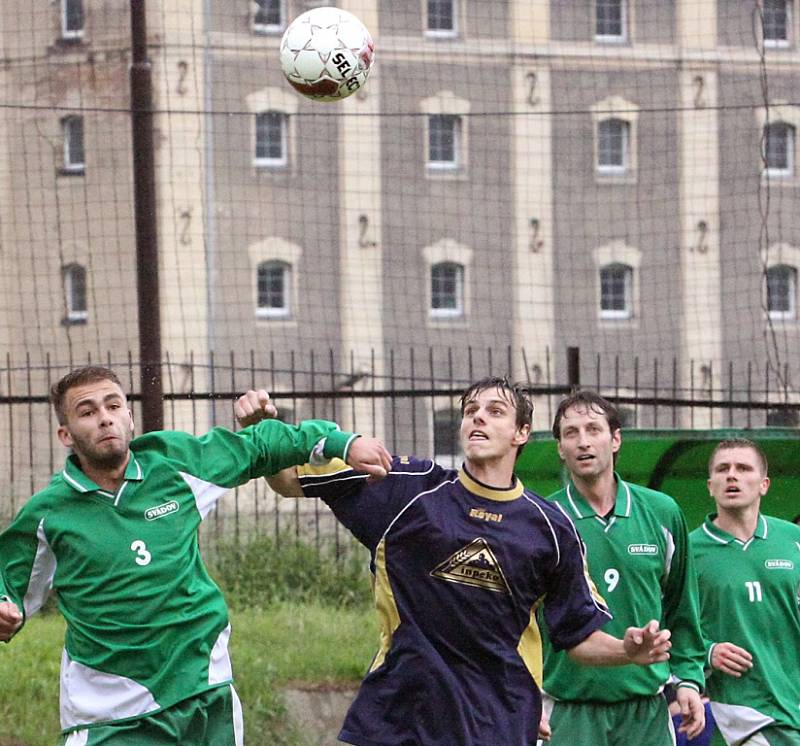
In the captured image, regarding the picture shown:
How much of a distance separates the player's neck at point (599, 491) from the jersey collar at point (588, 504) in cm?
2

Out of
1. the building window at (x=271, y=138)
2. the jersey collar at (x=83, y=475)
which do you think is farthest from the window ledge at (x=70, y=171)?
the jersey collar at (x=83, y=475)

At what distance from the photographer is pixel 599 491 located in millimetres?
6172

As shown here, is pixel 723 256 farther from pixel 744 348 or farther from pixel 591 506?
pixel 591 506

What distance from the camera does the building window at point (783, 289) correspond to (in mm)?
33906

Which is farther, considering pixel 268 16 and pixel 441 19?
pixel 441 19

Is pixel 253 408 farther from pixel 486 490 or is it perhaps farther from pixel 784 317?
pixel 784 317

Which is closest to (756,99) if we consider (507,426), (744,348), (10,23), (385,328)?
(744,348)

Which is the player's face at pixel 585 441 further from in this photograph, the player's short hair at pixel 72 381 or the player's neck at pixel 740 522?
the player's short hair at pixel 72 381

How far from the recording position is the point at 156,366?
8.71 m

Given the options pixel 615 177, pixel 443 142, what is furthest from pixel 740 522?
A: pixel 615 177

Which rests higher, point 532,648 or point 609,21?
point 609,21

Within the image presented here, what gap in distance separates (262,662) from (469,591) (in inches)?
172

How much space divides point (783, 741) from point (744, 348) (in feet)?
88.9

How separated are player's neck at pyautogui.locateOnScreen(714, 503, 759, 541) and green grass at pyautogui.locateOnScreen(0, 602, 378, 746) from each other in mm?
3026
